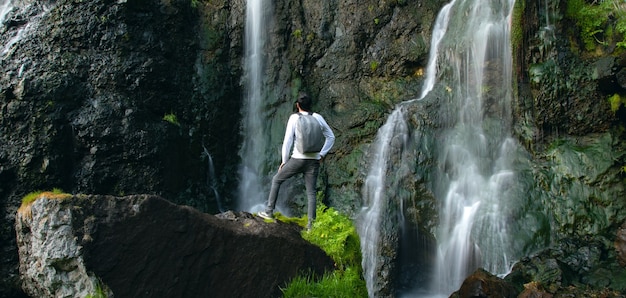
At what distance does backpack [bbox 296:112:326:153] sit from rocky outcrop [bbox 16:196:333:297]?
127cm

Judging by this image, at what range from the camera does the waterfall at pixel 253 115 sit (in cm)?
1316

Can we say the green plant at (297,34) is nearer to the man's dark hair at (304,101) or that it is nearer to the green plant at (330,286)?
the man's dark hair at (304,101)

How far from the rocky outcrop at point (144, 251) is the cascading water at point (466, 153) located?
5.44 meters

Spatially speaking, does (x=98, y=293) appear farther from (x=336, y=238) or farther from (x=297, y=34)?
(x=297, y=34)

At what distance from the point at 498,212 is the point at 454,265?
4.29ft

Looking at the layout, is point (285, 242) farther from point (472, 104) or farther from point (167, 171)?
point (472, 104)

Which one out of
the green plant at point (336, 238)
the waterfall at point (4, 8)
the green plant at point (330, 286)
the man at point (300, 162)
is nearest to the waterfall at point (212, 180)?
the waterfall at point (4, 8)

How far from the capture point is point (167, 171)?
1180cm

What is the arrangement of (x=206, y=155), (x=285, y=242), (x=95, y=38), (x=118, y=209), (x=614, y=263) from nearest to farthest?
(x=118, y=209), (x=285, y=242), (x=614, y=263), (x=95, y=38), (x=206, y=155)

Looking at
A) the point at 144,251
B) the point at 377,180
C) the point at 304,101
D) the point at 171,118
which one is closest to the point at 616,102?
the point at 377,180

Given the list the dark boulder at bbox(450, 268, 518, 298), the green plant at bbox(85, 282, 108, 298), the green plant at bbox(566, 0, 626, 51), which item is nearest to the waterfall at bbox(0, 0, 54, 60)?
the green plant at bbox(85, 282, 108, 298)

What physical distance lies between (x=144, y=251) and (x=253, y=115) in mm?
8979

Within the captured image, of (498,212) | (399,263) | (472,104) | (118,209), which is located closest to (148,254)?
(118,209)

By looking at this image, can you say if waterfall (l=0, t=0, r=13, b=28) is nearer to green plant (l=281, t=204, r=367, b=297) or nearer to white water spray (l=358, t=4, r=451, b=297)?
white water spray (l=358, t=4, r=451, b=297)
